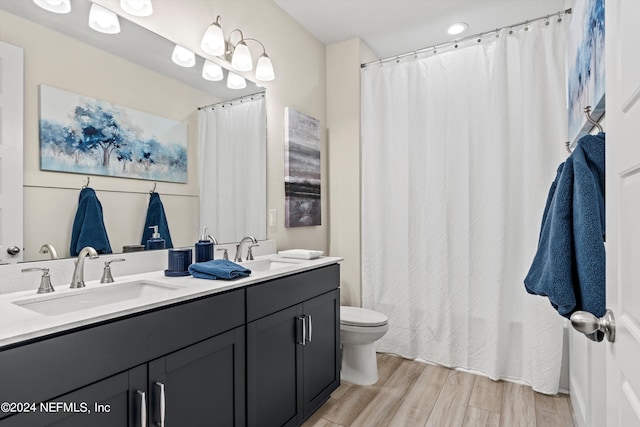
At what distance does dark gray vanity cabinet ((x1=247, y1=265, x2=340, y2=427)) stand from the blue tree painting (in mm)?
785

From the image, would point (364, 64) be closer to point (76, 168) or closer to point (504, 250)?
point (504, 250)

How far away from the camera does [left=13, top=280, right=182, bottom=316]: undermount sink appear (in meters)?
1.17

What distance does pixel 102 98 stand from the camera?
4.96 feet

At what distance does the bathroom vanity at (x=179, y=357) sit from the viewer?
865mm

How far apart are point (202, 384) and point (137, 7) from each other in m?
1.64

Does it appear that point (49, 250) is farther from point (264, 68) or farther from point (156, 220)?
point (264, 68)

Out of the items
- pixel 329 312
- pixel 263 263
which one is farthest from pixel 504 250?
pixel 263 263

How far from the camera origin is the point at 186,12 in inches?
74.8

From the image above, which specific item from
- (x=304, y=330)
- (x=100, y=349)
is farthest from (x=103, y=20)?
(x=304, y=330)

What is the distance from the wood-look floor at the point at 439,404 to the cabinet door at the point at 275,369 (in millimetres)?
306

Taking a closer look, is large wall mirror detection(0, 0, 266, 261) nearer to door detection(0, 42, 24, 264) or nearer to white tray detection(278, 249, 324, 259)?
door detection(0, 42, 24, 264)

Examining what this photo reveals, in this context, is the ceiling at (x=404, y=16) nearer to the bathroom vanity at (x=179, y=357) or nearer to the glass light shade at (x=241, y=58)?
the glass light shade at (x=241, y=58)

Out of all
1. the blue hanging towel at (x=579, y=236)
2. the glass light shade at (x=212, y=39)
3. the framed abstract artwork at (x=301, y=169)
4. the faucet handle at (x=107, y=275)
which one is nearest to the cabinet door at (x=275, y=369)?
the faucet handle at (x=107, y=275)

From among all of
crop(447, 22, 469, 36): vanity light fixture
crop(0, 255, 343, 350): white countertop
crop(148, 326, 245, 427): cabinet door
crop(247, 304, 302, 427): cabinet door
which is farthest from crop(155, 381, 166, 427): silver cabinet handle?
crop(447, 22, 469, 36): vanity light fixture
